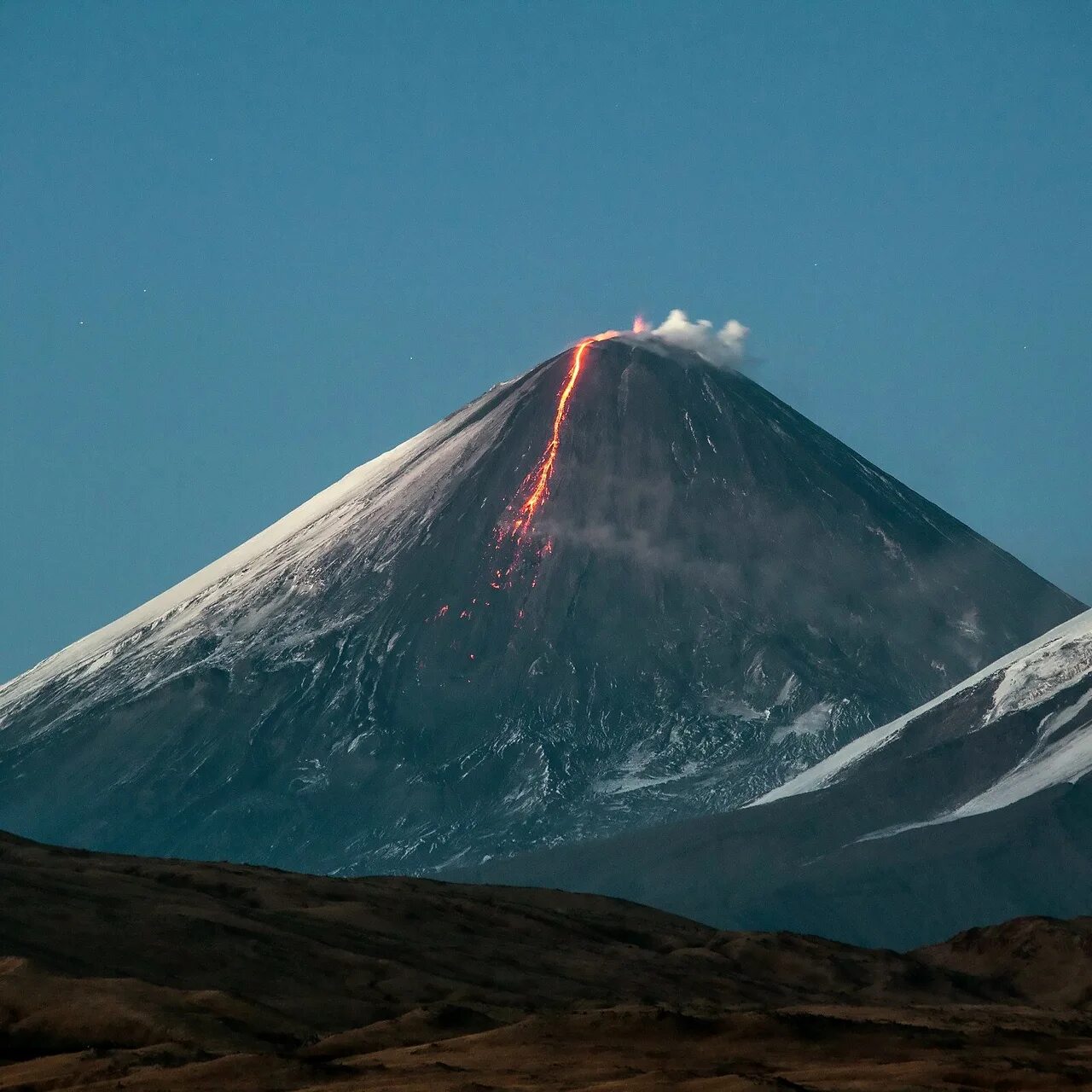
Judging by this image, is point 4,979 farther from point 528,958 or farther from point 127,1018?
point 528,958

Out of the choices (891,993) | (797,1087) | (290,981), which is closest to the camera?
(797,1087)

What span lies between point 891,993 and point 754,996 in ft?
34.3

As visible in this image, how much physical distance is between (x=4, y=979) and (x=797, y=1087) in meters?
35.7

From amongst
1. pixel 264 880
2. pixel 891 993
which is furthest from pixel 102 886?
pixel 891 993

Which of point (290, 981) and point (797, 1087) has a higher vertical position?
point (290, 981)

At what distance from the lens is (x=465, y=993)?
106 meters

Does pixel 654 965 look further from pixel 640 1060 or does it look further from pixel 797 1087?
pixel 797 1087

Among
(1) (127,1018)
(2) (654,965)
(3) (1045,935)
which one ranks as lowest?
(3) (1045,935)

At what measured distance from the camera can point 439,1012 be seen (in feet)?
300

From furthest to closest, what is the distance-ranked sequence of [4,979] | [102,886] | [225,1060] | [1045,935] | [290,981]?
[1045,935], [102,886], [290,981], [4,979], [225,1060]

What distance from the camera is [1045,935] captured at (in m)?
144

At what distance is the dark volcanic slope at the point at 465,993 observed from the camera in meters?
76.9

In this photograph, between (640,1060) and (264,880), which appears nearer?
(640,1060)

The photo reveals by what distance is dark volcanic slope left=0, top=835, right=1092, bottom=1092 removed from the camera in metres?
76.9
